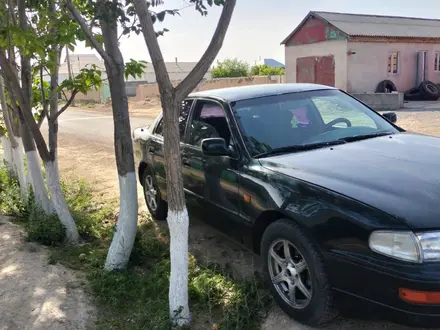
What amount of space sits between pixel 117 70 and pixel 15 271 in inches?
79.9

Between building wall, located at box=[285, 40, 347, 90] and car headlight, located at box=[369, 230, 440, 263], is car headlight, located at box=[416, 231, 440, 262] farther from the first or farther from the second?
building wall, located at box=[285, 40, 347, 90]

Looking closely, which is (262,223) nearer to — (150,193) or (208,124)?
(208,124)

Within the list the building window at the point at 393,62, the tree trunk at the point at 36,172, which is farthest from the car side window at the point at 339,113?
the building window at the point at 393,62

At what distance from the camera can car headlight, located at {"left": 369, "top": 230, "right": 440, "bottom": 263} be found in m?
2.62

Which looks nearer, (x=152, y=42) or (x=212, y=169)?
(x=152, y=42)

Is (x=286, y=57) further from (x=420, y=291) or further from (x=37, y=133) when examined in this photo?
(x=420, y=291)

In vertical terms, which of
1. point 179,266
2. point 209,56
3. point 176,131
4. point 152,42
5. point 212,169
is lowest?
point 179,266

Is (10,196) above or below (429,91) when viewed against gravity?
below

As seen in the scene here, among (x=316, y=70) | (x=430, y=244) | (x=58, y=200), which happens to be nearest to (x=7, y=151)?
(x=58, y=200)

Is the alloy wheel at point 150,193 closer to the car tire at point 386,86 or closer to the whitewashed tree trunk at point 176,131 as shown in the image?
the whitewashed tree trunk at point 176,131

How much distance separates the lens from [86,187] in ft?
25.8

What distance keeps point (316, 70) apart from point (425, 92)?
5454 millimetres

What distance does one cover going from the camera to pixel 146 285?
4.21m

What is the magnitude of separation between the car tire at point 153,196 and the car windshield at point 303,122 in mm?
1804
